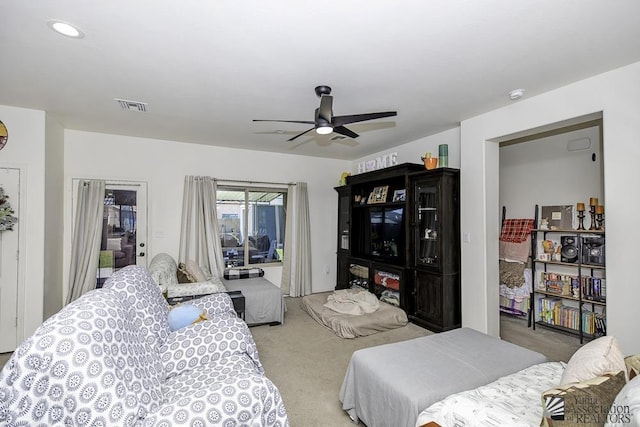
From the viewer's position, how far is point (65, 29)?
1.99 m

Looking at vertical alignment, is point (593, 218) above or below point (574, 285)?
above

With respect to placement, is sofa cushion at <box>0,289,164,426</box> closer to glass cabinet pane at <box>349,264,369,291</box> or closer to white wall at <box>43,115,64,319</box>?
white wall at <box>43,115,64,319</box>

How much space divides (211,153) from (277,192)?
50.6 inches

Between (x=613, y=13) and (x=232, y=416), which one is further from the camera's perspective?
(x=613, y=13)

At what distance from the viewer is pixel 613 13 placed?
183cm

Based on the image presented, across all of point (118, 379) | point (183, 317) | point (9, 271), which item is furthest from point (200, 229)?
point (118, 379)

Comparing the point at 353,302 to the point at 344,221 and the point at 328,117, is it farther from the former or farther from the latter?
the point at 328,117

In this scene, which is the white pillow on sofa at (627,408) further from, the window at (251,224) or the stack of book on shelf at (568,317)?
the window at (251,224)

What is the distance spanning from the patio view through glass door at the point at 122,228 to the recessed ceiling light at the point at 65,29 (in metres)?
2.80

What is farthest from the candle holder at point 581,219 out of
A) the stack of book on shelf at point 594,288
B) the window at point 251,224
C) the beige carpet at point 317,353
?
the window at point 251,224

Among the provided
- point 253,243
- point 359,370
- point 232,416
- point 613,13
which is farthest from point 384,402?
point 253,243

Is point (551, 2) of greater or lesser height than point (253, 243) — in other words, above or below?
above

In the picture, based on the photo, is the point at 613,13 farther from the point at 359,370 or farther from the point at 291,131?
the point at 291,131

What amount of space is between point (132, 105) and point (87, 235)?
2058 millimetres
